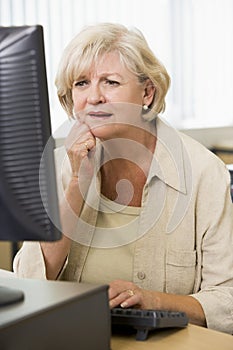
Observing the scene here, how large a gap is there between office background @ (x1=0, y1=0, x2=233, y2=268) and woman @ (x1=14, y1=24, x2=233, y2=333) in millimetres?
2509

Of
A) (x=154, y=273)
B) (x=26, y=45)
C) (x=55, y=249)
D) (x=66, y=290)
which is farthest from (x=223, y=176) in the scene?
(x=26, y=45)

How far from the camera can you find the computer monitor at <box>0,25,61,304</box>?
1.04 meters

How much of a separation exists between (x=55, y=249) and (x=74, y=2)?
276 cm

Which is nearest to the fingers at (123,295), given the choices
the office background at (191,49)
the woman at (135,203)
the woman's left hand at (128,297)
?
the woman's left hand at (128,297)

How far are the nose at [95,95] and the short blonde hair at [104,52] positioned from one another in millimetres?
50

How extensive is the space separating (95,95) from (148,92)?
0.16 metres

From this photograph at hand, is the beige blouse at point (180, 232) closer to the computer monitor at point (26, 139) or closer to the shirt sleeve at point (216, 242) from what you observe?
the shirt sleeve at point (216, 242)

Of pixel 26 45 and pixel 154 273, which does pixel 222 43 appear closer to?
pixel 154 273

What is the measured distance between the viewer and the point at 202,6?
4.84 m

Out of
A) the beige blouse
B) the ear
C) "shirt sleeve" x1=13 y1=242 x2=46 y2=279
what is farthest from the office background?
"shirt sleeve" x1=13 y1=242 x2=46 y2=279

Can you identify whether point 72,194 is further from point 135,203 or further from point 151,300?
point 151,300

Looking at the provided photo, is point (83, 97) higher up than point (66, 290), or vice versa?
point (83, 97)

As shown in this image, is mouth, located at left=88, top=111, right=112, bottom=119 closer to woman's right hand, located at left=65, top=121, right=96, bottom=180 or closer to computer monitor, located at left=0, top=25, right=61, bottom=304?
woman's right hand, located at left=65, top=121, right=96, bottom=180

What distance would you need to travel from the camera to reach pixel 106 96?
1.76 m
